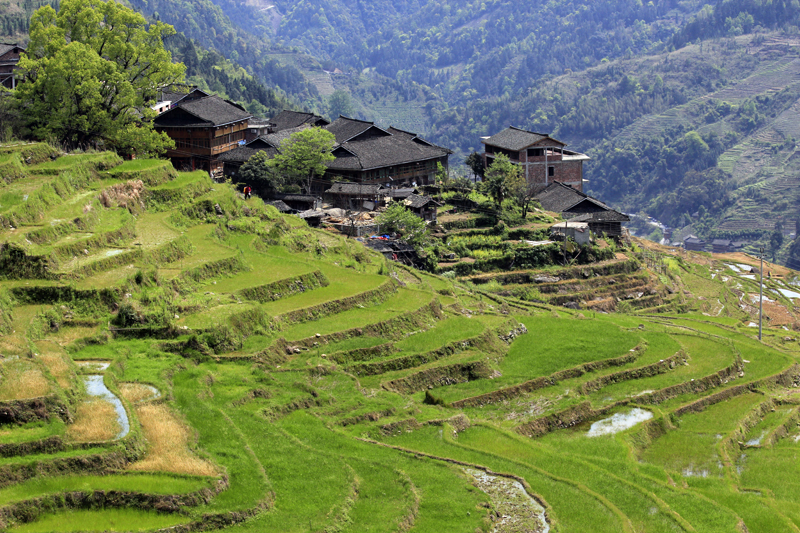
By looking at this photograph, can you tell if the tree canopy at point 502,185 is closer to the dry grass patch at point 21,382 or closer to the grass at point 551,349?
the grass at point 551,349

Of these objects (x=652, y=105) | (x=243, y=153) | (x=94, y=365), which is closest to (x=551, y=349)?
(x=94, y=365)

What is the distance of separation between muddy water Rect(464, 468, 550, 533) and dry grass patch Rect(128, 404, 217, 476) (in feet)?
19.8

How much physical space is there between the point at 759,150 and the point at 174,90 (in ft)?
332

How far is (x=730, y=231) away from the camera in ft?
378

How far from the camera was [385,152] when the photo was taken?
62.5 metres

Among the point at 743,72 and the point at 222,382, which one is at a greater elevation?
the point at 743,72

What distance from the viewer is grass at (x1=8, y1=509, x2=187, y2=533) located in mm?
14086

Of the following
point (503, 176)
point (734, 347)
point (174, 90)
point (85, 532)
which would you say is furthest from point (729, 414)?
point (174, 90)

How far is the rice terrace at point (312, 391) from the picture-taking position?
1616cm

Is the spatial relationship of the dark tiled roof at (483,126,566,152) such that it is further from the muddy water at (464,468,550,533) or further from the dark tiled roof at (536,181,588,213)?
the muddy water at (464,468,550,533)

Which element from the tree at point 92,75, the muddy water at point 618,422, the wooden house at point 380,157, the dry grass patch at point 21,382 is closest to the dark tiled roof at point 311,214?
the wooden house at point 380,157

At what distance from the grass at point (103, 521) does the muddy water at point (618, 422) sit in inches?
579

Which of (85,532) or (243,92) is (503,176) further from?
(243,92)

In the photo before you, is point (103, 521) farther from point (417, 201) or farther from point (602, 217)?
point (602, 217)
